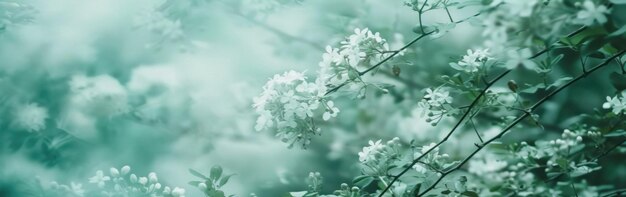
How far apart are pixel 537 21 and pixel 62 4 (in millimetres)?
839

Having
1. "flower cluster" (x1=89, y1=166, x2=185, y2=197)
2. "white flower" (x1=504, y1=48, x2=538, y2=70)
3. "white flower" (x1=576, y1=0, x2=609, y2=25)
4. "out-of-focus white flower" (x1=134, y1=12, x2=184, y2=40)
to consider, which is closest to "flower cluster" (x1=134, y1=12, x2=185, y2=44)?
"out-of-focus white flower" (x1=134, y1=12, x2=184, y2=40)

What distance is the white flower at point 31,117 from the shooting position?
1074mm

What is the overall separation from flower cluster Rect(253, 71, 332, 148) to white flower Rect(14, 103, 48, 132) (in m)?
0.47

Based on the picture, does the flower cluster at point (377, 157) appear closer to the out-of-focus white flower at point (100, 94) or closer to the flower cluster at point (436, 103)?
the flower cluster at point (436, 103)

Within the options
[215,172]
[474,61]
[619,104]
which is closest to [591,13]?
[474,61]

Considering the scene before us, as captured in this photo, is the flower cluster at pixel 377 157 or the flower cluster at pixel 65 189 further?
the flower cluster at pixel 65 189

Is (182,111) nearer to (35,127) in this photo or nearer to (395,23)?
(35,127)

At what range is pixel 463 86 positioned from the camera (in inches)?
32.4

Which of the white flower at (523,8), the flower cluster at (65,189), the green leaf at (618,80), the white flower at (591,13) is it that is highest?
the green leaf at (618,80)

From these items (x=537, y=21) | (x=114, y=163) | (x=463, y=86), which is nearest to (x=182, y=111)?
(x=114, y=163)

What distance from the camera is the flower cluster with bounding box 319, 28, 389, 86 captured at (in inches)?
31.5

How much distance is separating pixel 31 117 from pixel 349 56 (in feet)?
1.92

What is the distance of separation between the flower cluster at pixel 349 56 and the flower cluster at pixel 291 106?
0.02m

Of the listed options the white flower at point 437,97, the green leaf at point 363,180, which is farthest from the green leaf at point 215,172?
the white flower at point 437,97
